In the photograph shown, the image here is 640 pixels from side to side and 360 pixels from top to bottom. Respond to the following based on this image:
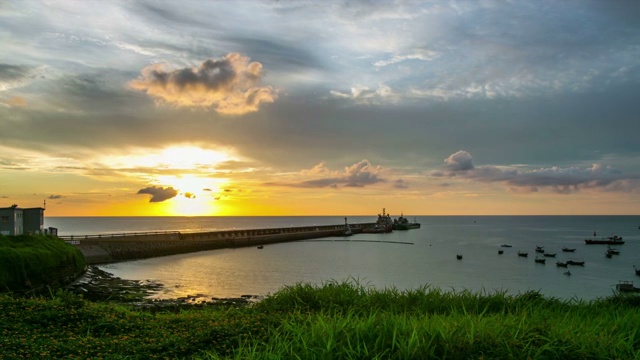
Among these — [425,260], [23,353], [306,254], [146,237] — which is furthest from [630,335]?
[146,237]

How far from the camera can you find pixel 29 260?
96.0 ft

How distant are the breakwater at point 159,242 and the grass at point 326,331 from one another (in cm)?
4402

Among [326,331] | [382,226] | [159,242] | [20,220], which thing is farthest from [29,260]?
[382,226]

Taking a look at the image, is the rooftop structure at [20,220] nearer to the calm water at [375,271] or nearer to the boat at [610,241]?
the calm water at [375,271]

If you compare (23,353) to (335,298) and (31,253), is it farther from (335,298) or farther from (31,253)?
(31,253)

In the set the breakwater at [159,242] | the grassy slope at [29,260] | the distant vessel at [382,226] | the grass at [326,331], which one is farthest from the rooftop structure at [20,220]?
the distant vessel at [382,226]

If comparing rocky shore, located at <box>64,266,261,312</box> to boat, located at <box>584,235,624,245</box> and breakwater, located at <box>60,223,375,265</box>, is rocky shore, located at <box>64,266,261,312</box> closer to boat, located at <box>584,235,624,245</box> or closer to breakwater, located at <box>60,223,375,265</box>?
breakwater, located at <box>60,223,375,265</box>

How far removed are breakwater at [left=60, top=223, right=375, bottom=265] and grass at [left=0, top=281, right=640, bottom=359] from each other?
44015mm

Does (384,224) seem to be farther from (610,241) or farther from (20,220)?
(20,220)

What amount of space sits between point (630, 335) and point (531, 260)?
5896 centimetres

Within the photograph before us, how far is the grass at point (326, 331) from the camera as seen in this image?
6.54 metres

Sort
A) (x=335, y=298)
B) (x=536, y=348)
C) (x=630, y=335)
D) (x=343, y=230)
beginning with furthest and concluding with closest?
(x=343, y=230) < (x=335, y=298) < (x=630, y=335) < (x=536, y=348)

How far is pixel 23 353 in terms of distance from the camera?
7.79m

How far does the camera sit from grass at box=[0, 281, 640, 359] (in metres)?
6.54
